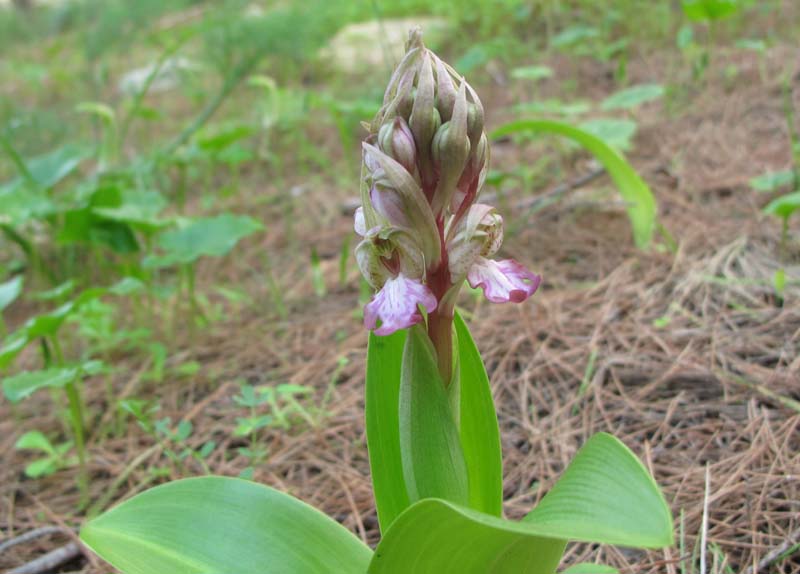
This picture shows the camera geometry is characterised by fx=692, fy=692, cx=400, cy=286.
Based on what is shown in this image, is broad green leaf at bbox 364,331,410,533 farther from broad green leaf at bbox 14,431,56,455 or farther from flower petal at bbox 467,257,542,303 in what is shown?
broad green leaf at bbox 14,431,56,455

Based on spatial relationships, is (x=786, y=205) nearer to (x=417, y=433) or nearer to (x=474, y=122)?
(x=474, y=122)

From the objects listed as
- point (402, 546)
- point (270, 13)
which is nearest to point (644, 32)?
point (270, 13)

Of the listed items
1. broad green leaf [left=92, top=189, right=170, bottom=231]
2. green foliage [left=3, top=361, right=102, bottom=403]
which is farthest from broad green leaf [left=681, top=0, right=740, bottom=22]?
green foliage [left=3, top=361, right=102, bottom=403]

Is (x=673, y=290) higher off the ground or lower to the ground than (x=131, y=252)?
lower

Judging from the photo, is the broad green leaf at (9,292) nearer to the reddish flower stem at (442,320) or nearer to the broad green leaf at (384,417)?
the broad green leaf at (384,417)

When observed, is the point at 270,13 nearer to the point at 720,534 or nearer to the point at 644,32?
the point at 644,32

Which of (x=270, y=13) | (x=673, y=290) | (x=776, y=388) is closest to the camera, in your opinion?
(x=776, y=388)

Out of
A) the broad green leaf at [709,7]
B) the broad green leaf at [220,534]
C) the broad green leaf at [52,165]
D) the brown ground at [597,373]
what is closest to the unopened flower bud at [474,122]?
the broad green leaf at [220,534]
